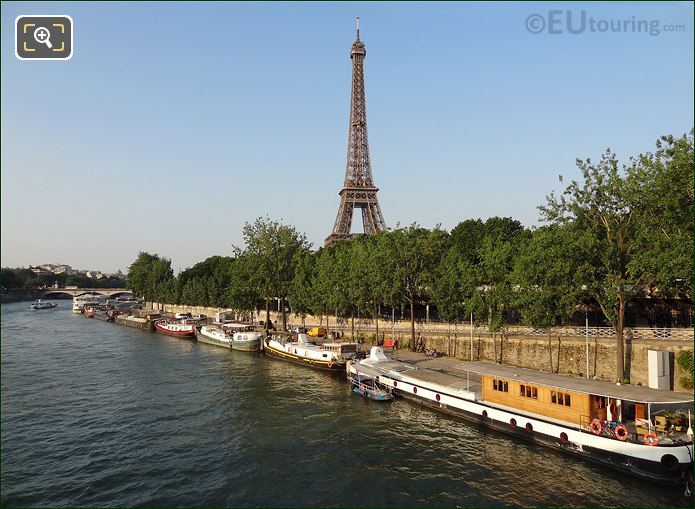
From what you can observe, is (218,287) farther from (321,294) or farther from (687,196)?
(687,196)

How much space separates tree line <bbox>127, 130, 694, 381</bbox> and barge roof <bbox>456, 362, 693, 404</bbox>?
7622mm

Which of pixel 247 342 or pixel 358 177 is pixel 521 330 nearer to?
pixel 247 342

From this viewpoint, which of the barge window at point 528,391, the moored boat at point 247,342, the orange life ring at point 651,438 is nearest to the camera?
the orange life ring at point 651,438

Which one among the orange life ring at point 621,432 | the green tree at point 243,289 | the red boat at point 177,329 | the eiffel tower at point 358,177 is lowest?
the red boat at point 177,329

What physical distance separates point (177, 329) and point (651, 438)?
8463cm

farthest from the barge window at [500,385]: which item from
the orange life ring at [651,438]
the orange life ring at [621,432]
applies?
the orange life ring at [651,438]

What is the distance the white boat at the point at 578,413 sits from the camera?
2639cm

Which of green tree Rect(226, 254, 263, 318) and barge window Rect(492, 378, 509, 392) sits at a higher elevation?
green tree Rect(226, 254, 263, 318)

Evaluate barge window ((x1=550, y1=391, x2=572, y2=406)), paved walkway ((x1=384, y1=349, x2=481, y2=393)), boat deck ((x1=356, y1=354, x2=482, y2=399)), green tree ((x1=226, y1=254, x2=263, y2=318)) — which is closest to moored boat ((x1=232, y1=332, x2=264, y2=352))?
green tree ((x1=226, y1=254, x2=263, y2=318))

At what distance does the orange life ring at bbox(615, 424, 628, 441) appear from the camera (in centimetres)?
2747

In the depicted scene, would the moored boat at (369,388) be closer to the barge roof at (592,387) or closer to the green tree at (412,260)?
the barge roof at (592,387)

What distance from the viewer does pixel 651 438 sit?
26.5 m

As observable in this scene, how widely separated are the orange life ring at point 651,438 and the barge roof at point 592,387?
5.87 ft

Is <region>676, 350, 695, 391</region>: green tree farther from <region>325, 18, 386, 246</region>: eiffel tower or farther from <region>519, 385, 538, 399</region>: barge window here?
<region>325, 18, 386, 246</region>: eiffel tower
